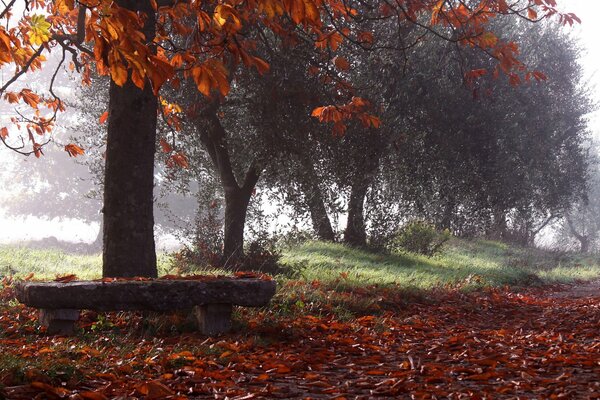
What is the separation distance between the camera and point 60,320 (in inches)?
273

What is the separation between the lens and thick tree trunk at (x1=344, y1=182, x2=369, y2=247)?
59.6 ft

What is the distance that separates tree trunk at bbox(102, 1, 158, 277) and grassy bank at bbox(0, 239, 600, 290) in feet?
10.2

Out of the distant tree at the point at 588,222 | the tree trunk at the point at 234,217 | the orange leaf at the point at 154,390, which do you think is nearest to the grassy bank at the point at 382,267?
the tree trunk at the point at 234,217

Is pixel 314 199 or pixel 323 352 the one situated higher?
pixel 314 199

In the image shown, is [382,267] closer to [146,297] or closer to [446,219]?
[446,219]

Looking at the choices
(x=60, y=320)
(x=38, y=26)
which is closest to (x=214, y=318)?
(x=60, y=320)

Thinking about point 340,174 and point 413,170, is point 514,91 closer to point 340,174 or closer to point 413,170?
point 413,170

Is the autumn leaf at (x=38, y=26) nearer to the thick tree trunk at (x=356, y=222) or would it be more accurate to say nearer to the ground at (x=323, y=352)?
the ground at (x=323, y=352)

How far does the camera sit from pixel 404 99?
16.8 m

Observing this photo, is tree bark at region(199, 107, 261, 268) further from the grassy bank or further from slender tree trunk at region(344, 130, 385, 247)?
slender tree trunk at region(344, 130, 385, 247)

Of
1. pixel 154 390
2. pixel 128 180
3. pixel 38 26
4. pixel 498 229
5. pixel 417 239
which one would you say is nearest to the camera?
pixel 154 390

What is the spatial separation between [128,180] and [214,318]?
2491mm

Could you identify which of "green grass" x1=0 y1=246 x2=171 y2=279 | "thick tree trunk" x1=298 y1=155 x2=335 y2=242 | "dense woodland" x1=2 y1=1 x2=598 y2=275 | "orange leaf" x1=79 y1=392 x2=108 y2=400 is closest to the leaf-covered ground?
"orange leaf" x1=79 y1=392 x2=108 y2=400

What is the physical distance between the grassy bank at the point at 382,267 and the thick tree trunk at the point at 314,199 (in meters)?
0.74
